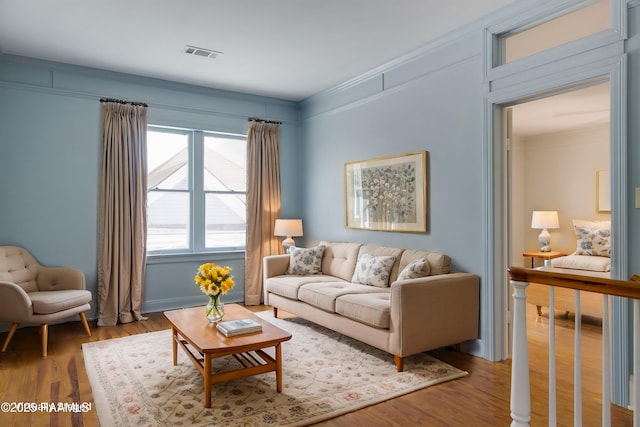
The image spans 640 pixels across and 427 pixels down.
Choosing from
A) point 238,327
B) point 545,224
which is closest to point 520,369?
point 238,327

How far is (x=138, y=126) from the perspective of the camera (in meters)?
5.00

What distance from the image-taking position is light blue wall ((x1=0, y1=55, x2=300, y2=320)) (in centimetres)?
439

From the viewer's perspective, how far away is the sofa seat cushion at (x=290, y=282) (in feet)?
14.7

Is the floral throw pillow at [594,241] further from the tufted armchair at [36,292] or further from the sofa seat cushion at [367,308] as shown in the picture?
the tufted armchair at [36,292]

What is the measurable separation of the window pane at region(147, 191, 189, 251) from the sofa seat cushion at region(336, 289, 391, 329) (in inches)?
104

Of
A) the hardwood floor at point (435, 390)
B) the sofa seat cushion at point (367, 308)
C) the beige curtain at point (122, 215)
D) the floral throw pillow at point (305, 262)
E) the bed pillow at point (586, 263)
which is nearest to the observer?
the hardwood floor at point (435, 390)

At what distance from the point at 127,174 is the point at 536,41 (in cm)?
431

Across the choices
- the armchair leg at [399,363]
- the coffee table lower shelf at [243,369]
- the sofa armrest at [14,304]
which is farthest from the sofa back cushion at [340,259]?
the sofa armrest at [14,304]

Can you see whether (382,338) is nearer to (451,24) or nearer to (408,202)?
(408,202)

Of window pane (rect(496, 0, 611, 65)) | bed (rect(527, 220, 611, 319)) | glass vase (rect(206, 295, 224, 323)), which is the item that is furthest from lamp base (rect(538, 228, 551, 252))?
A: glass vase (rect(206, 295, 224, 323))

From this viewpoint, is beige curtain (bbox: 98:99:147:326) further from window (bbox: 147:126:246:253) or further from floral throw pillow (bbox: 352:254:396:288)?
floral throw pillow (bbox: 352:254:396:288)

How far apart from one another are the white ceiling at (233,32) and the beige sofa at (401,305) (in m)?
2.05

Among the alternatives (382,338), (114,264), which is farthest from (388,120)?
(114,264)

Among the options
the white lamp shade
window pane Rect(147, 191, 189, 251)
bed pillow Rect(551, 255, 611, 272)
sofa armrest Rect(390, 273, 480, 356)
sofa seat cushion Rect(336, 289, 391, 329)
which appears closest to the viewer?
sofa armrest Rect(390, 273, 480, 356)
